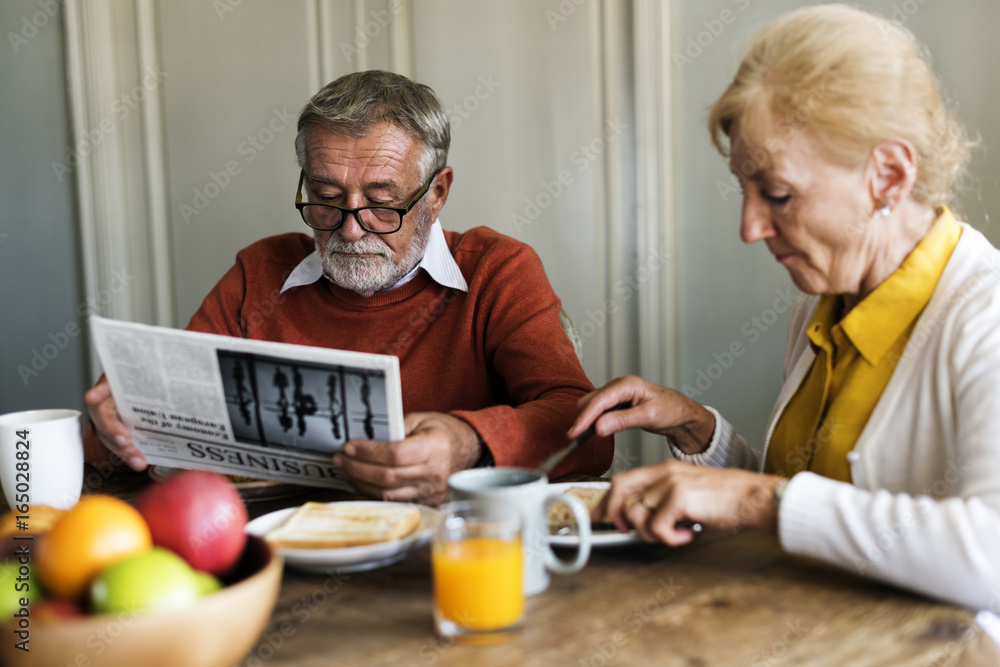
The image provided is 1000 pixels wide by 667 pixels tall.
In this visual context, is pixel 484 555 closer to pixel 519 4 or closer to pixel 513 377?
pixel 513 377

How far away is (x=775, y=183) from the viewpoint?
1.04 m

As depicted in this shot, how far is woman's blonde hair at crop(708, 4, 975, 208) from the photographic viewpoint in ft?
3.26

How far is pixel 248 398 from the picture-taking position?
1.13m

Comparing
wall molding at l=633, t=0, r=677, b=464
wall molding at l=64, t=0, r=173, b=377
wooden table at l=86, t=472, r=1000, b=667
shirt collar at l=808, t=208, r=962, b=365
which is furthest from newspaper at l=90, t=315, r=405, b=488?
wall molding at l=64, t=0, r=173, b=377

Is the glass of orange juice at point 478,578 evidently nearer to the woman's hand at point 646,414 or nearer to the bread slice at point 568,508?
the bread slice at point 568,508

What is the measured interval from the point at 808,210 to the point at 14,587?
92 cm

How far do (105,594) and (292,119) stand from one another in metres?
2.21

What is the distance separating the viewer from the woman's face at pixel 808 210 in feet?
3.35

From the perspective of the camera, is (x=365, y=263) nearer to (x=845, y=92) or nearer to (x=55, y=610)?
(x=845, y=92)

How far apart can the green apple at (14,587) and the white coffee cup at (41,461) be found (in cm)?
48

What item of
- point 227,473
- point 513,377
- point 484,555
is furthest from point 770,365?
point 484,555

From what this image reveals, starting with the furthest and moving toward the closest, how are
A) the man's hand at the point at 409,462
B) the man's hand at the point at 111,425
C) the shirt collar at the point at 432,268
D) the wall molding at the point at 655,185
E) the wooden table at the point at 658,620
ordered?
the wall molding at the point at 655,185 → the shirt collar at the point at 432,268 → the man's hand at the point at 111,425 → the man's hand at the point at 409,462 → the wooden table at the point at 658,620

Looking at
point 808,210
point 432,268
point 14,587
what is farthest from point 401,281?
point 14,587

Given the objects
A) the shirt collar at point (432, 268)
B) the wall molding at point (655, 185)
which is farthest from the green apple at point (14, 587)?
the wall molding at point (655, 185)
